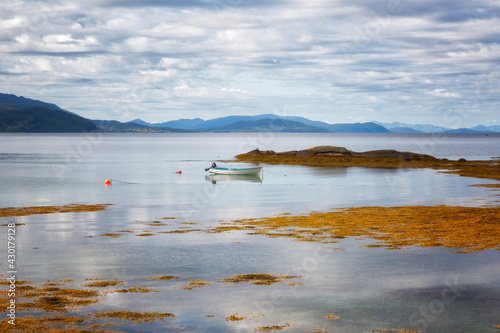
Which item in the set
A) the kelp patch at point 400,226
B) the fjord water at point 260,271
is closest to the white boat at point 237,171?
the fjord water at point 260,271

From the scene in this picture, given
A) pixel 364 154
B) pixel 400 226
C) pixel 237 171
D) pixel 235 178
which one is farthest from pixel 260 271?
pixel 364 154

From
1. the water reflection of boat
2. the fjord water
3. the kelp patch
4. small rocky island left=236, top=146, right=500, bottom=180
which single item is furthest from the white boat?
the kelp patch

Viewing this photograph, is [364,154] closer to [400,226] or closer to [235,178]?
[235,178]

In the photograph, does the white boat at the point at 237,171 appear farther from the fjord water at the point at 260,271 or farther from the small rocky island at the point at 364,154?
the small rocky island at the point at 364,154

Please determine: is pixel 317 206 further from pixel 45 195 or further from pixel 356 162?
pixel 356 162

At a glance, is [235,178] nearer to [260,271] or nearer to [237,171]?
[237,171]

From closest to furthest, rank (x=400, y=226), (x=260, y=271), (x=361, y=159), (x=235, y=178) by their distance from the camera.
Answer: (x=260, y=271), (x=400, y=226), (x=235, y=178), (x=361, y=159)

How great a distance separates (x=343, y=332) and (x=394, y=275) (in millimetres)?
6278

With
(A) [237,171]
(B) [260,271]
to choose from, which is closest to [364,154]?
(A) [237,171]

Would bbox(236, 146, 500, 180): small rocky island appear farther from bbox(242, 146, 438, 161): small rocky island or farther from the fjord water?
the fjord water

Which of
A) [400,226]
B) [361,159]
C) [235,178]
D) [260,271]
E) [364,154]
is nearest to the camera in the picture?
[260,271]

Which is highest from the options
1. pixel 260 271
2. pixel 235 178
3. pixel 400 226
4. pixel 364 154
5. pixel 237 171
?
pixel 364 154

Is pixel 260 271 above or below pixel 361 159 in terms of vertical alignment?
below

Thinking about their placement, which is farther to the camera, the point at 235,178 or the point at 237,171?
the point at 237,171
